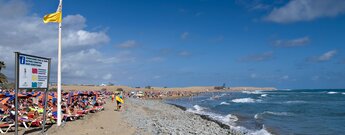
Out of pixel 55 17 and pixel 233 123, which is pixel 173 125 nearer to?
pixel 233 123

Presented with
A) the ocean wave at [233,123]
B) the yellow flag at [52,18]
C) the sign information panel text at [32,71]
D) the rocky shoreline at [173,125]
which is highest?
the yellow flag at [52,18]

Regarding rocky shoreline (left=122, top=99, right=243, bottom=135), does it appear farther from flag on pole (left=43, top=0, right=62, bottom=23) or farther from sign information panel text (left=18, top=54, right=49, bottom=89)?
flag on pole (left=43, top=0, right=62, bottom=23)

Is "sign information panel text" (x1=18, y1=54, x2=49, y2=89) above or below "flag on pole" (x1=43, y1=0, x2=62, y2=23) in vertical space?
below

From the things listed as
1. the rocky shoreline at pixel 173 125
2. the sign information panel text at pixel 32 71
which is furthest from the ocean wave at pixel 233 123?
the sign information panel text at pixel 32 71

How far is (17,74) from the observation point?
993 cm

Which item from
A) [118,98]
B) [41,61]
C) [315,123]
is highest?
[41,61]

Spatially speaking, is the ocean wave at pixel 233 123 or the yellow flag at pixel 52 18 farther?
the ocean wave at pixel 233 123

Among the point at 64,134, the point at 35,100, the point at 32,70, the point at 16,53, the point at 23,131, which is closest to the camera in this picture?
the point at 16,53

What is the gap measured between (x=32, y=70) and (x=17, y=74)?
0.94 metres

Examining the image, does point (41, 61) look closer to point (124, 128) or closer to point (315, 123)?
point (124, 128)

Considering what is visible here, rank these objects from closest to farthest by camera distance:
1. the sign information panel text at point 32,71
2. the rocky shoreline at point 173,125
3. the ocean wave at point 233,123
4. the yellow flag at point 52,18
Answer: the sign information panel text at point 32,71
the yellow flag at point 52,18
the rocky shoreline at point 173,125
the ocean wave at point 233,123

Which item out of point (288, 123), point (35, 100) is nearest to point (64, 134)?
point (35, 100)

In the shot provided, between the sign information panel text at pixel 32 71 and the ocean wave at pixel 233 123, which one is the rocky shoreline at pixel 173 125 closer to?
the ocean wave at pixel 233 123

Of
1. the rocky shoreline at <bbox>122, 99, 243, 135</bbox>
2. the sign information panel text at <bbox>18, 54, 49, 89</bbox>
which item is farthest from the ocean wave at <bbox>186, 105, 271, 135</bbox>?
the sign information panel text at <bbox>18, 54, 49, 89</bbox>
